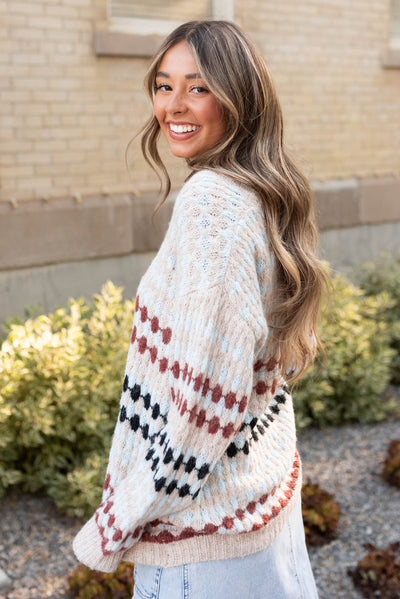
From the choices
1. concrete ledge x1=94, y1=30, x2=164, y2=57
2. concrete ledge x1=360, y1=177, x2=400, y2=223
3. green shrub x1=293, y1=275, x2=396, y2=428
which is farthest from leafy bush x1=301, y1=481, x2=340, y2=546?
concrete ledge x1=360, y1=177, x2=400, y2=223

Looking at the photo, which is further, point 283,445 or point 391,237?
point 391,237

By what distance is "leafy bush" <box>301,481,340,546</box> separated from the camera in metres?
3.67

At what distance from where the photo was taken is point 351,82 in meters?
7.67

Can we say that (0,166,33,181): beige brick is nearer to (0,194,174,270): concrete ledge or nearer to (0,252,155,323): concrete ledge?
(0,194,174,270): concrete ledge

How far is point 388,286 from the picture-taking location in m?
6.30

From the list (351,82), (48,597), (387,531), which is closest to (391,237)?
(351,82)

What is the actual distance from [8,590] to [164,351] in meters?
2.33

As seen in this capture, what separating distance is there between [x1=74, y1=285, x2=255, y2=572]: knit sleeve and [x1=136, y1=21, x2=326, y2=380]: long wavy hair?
226 millimetres

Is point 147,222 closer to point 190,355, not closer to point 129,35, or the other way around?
point 129,35

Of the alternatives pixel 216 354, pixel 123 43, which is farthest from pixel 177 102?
pixel 123 43

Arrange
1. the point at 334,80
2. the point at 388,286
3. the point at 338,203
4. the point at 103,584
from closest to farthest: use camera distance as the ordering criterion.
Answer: the point at 103,584
the point at 388,286
the point at 334,80
the point at 338,203

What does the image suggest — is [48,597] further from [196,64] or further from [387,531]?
[196,64]

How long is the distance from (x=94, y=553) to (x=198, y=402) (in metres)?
0.43

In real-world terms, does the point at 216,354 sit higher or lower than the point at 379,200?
higher
